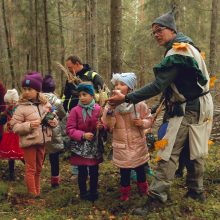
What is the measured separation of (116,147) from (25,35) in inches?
602

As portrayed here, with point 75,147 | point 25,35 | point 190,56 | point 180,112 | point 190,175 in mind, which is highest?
point 25,35

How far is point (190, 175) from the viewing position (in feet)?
16.0

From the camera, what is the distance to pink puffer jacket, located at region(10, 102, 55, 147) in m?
5.23

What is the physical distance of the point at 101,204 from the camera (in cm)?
517

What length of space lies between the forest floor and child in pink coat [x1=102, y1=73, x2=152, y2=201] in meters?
0.41

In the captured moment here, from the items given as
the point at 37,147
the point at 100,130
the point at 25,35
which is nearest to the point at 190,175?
the point at 100,130

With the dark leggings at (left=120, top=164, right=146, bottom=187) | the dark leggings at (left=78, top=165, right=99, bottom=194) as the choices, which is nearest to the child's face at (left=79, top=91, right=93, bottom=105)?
the dark leggings at (left=78, top=165, right=99, bottom=194)

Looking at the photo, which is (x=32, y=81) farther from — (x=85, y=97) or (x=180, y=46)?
(x=180, y=46)

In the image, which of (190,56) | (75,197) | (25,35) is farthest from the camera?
(25,35)

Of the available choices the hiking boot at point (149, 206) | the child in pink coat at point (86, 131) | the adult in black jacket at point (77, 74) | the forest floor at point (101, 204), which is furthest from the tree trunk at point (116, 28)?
the hiking boot at point (149, 206)

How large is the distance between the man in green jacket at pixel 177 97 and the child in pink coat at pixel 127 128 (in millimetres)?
526

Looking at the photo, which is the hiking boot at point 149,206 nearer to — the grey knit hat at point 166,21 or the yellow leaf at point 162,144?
the yellow leaf at point 162,144

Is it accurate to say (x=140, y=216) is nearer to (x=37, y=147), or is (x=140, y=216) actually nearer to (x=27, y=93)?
(x=37, y=147)

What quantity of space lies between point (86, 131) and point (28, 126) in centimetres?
89
